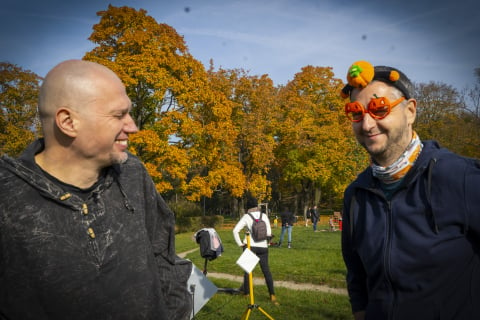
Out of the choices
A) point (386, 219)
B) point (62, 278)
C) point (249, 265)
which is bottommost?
point (249, 265)

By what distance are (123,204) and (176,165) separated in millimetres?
18061

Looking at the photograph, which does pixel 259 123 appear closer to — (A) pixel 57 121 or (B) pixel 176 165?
(B) pixel 176 165

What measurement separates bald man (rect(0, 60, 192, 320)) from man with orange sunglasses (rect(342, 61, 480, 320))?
3.71 ft

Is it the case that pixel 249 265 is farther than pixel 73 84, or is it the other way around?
pixel 249 265

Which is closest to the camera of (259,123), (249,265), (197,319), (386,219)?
(386,219)

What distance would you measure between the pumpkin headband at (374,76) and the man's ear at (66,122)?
152 cm

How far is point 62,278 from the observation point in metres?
1.48

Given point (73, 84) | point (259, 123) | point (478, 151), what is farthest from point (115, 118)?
point (259, 123)

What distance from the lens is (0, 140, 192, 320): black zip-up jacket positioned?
144 centimetres

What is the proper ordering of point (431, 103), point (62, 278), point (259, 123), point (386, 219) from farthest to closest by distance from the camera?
point (431, 103), point (259, 123), point (386, 219), point (62, 278)

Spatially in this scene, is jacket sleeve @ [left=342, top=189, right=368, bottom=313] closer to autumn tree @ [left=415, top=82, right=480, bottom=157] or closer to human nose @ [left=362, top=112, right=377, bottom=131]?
human nose @ [left=362, top=112, right=377, bottom=131]

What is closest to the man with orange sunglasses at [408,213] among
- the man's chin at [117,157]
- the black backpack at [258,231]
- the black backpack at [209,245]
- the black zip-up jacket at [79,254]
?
the black zip-up jacket at [79,254]

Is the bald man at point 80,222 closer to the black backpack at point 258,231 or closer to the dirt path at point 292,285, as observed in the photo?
the black backpack at point 258,231

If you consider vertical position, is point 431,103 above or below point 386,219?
above
